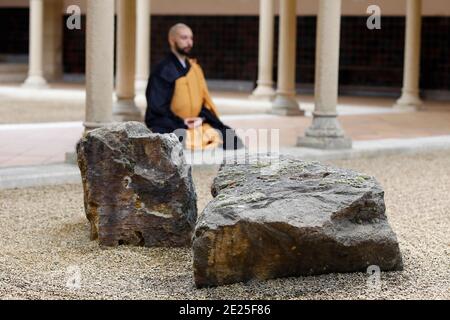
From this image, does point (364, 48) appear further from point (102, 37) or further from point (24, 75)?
point (102, 37)

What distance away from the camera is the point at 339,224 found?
534cm

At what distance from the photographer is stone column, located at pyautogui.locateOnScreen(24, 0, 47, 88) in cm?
2103

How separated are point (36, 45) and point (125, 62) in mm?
8704

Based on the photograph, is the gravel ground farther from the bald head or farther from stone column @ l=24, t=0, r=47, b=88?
stone column @ l=24, t=0, r=47, b=88

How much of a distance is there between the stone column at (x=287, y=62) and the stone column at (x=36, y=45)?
6.85 metres

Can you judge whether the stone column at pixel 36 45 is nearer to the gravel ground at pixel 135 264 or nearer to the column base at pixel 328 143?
the column base at pixel 328 143

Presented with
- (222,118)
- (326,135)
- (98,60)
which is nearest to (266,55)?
(222,118)

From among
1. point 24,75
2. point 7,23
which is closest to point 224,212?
point 24,75

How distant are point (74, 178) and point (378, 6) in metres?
13.3

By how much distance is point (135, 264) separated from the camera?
574 centimetres

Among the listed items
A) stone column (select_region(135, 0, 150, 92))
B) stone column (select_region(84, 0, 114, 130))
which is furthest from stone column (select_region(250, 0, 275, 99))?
stone column (select_region(84, 0, 114, 130))

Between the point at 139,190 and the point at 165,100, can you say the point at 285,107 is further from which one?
the point at 139,190

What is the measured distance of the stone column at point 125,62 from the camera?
42.4ft

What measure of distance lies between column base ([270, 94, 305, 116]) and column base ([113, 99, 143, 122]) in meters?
3.37
